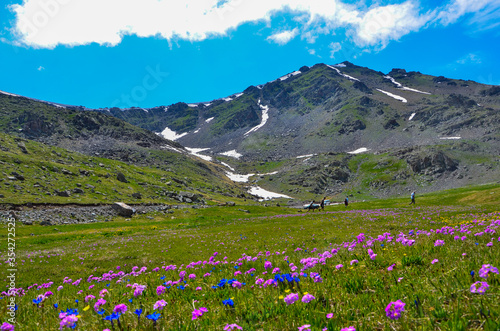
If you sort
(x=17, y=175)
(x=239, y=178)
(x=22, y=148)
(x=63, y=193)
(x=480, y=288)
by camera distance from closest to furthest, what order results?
(x=480, y=288) → (x=17, y=175) → (x=63, y=193) → (x=22, y=148) → (x=239, y=178)

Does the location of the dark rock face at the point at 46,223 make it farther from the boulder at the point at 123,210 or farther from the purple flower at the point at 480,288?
the purple flower at the point at 480,288

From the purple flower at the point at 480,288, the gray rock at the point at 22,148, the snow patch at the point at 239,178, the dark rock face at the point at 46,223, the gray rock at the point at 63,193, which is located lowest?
the dark rock face at the point at 46,223

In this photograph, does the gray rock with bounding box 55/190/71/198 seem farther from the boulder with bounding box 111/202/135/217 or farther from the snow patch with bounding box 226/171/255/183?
the snow patch with bounding box 226/171/255/183

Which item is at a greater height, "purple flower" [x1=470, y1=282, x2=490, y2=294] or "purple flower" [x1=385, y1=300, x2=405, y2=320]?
"purple flower" [x1=470, y1=282, x2=490, y2=294]

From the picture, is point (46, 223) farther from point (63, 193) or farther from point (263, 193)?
point (263, 193)

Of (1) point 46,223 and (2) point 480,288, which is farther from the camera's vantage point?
(1) point 46,223

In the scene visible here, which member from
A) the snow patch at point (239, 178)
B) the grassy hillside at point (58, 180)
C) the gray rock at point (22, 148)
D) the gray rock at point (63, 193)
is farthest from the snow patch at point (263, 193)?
the gray rock at point (22, 148)

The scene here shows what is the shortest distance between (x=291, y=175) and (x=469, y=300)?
17856cm

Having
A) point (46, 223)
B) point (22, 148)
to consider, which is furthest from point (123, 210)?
point (22, 148)

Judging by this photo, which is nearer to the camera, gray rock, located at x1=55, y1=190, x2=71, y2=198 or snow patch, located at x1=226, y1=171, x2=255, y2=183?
gray rock, located at x1=55, y1=190, x2=71, y2=198

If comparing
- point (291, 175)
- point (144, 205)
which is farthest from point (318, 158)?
point (144, 205)

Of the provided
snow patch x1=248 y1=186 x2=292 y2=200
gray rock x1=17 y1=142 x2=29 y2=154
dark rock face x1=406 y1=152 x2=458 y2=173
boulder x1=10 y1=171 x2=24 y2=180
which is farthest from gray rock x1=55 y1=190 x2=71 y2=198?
dark rock face x1=406 y1=152 x2=458 y2=173

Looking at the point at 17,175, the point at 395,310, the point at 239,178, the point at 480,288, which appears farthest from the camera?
the point at 239,178

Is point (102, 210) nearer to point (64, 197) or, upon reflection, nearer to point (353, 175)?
point (64, 197)
